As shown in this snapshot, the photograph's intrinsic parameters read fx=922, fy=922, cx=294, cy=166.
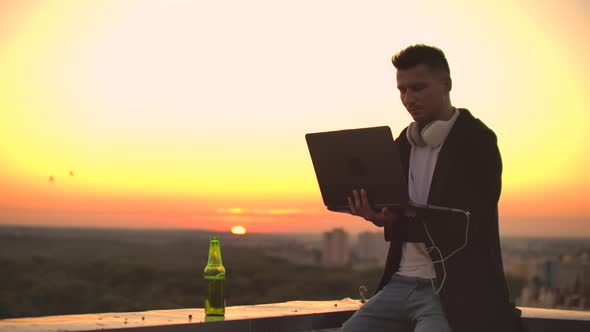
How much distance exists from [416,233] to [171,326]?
2.74 feet

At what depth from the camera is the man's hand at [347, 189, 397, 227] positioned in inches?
104

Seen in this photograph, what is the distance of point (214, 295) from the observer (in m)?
3.34

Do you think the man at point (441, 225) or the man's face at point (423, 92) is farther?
the man's face at point (423, 92)

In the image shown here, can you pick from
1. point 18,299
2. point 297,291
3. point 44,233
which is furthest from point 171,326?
point 44,233

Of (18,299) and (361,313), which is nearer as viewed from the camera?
(361,313)

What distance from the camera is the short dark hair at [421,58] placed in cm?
278

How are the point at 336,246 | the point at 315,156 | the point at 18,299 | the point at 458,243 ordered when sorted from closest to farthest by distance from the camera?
the point at 458,243 < the point at 315,156 < the point at 336,246 < the point at 18,299

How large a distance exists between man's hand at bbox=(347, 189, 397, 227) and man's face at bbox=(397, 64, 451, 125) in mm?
324

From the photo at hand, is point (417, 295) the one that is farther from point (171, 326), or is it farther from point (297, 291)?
point (297, 291)

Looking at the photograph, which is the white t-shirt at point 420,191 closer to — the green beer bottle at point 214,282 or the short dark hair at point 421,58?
the short dark hair at point 421,58

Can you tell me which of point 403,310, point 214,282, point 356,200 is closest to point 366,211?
point 356,200

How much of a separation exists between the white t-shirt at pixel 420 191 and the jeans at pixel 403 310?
27 mm

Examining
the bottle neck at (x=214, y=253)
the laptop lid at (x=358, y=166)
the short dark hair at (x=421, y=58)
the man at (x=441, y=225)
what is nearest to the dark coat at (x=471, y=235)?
the man at (x=441, y=225)

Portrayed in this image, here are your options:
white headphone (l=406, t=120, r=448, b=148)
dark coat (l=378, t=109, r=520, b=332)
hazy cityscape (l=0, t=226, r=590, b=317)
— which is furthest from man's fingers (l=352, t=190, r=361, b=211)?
hazy cityscape (l=0, t=226, r=590, b=317)
